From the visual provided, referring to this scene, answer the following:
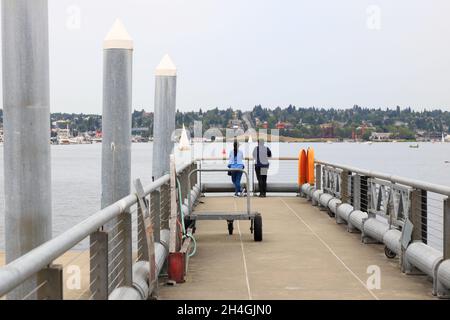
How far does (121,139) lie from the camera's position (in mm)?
9797

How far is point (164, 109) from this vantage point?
54.9 feet

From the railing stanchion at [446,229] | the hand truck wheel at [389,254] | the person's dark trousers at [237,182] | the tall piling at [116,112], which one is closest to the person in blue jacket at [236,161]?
the person's dark trousers at [237,182]

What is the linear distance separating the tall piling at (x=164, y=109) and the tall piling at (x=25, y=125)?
10.0 m

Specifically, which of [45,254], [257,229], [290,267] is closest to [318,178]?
[257,229]

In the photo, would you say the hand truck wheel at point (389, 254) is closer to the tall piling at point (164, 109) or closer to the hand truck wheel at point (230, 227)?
the hand truck wheel at point (230, 227)

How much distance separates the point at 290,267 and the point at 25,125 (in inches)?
206

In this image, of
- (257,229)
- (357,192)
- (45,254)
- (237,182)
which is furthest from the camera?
(237,182)

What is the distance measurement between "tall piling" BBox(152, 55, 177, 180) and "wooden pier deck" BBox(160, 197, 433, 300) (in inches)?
69.8

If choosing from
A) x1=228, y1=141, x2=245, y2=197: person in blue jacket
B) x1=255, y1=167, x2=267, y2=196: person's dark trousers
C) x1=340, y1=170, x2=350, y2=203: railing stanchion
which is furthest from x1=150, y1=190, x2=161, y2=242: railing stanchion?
x1=255, y1=167, x2=267, y2=196: person's dark trousers

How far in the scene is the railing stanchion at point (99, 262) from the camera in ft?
19.0

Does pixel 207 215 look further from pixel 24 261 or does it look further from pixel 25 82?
pixel 24 261

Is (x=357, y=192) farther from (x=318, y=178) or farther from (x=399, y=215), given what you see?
(x=318, y=178)
